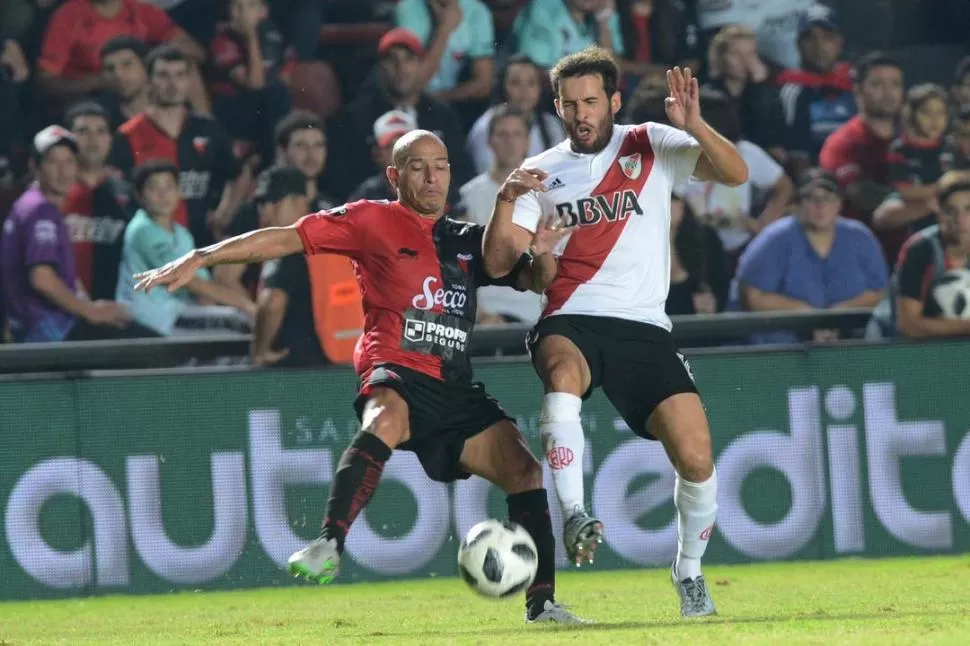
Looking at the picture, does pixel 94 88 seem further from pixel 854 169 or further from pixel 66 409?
pixel 854 169

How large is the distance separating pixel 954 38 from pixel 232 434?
23.3 feet

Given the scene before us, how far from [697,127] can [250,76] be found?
6737 mm

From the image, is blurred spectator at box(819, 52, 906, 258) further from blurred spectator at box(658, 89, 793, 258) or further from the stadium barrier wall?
the stadium barrier wall

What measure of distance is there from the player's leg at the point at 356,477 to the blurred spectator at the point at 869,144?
6752mm

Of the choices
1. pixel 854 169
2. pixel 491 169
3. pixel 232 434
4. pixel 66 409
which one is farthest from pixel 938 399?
pixel 66 409

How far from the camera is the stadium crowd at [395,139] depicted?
1180 centimetres

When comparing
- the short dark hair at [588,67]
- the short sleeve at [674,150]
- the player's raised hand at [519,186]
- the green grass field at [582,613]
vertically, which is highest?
the short dark hair at [588,67]

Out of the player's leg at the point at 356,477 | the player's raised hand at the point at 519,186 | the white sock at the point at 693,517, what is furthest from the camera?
the white sock at the point at 693,517

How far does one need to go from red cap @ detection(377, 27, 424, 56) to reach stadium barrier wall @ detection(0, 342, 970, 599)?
314 centimetres

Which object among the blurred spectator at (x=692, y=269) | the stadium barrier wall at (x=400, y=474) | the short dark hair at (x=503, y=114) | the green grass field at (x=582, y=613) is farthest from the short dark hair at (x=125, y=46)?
the green grass field at (x=582, y=613)

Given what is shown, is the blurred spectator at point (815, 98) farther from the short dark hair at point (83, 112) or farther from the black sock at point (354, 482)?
the black sock at point (354, 482)

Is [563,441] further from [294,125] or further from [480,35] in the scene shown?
[480,35]

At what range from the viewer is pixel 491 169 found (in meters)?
12.5

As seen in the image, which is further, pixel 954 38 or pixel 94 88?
pixel 954 38
